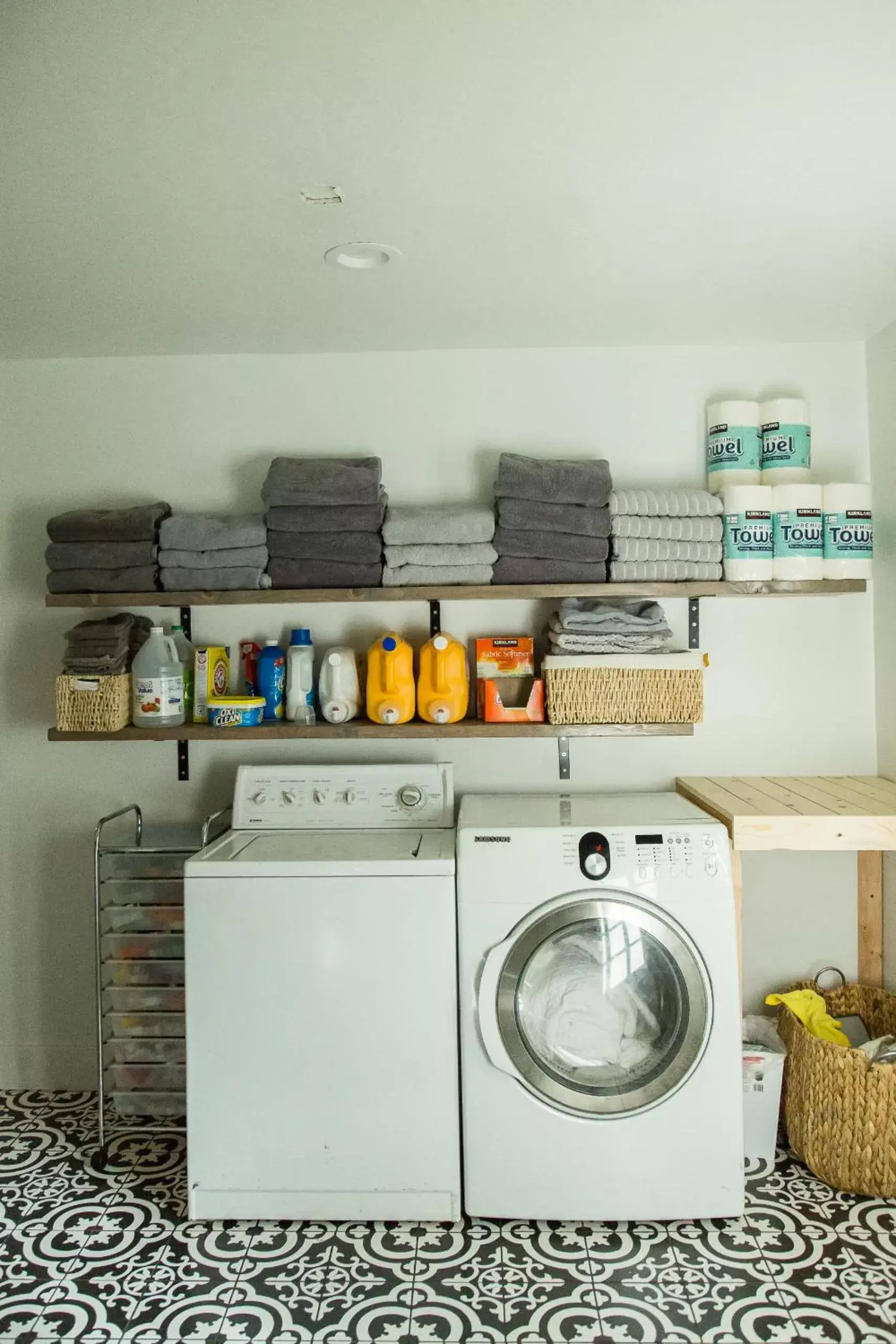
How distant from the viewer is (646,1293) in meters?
1.92

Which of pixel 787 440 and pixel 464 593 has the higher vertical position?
pixel 787 440

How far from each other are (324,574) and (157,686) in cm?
55

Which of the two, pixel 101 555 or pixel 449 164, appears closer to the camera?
pixel 449 164

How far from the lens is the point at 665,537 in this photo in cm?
245

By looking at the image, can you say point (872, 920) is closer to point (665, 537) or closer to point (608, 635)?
point (608, 635)

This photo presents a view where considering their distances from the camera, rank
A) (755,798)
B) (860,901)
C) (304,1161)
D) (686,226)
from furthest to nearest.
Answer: (860,901) < (755,798) < (304,1161) < (686,226)

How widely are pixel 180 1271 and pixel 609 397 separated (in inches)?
98.1

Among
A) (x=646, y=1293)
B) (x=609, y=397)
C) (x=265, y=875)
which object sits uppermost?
(x=609, y=397)

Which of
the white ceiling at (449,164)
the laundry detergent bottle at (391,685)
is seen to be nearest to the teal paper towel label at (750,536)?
the white ceiling at (449,164)

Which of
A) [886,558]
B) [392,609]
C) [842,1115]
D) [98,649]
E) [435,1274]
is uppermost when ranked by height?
[886,558]

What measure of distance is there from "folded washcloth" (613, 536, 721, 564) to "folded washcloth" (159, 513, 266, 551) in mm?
961

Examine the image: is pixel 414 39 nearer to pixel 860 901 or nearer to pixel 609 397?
pixel 609 397

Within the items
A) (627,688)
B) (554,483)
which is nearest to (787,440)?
(554,483)

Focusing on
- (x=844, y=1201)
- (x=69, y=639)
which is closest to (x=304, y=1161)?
(x=844, y=1201)
